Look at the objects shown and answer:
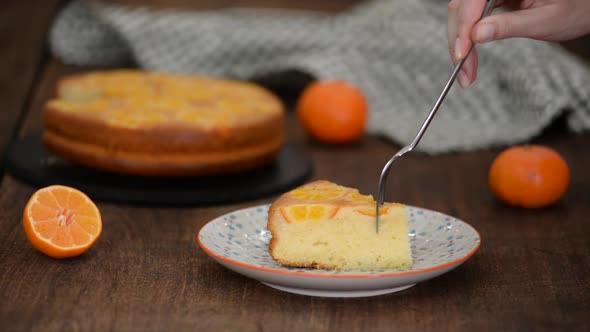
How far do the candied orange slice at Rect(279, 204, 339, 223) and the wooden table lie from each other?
0.13 metres

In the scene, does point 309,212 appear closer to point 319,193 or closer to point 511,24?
point 319,193

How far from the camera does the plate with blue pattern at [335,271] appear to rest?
133 centimetres

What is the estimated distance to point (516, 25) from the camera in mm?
1490

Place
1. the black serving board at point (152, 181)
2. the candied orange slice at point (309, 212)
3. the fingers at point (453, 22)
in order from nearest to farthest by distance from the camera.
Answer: the candied orange slice at point (309, 212) → the fingers at point (453, 22) → the black serving board at point (152, 181)

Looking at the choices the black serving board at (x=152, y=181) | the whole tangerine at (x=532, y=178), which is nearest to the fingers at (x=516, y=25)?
the whole tangerine at (x=532, y=178)

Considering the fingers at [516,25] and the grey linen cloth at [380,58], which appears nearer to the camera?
the fingers at [516,25]

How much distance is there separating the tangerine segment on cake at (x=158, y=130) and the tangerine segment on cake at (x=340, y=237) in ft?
2.03

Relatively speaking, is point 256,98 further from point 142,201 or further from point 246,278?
point 246,278

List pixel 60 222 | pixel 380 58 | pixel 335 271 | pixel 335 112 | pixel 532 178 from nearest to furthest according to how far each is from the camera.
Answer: pixel 335 271
pixel 60 222
pixel 532 178
pixel 335 112
pixel 380 58

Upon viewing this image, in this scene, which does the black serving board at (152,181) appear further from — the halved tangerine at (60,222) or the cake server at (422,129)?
the cake server at (422,129)

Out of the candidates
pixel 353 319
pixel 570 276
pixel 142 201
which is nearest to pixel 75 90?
pixel 142 201

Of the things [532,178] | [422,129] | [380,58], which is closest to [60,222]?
[422,129]

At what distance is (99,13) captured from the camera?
3.15 meters

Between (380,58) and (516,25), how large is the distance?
147 centimetres
